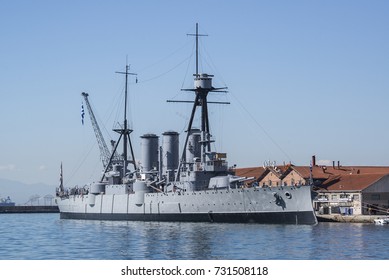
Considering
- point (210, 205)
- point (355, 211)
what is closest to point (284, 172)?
point (355, 211)

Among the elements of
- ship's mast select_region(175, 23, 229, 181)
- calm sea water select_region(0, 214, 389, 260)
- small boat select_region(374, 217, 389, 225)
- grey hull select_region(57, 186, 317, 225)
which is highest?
ship's mast select_region(175, 23, 229, 181)

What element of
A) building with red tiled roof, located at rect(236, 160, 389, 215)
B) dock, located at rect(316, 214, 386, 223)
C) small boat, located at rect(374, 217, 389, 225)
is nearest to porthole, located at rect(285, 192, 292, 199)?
building with red tiled roof, located at rect(236, 160, 389, 215)

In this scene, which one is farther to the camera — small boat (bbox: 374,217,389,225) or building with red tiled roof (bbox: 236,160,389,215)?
building with red tiled roof (bbox: 236,160,389,215)

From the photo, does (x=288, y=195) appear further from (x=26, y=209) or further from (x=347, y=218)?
(x=26, y=209)

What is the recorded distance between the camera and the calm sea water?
126ft

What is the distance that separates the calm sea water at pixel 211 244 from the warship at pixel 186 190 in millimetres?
2672

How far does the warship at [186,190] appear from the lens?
61.5 meters

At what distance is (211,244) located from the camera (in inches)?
1745

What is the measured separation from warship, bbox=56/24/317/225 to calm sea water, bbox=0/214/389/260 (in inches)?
105

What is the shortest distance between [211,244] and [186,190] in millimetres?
26290

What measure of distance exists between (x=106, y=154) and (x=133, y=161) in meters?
8.35

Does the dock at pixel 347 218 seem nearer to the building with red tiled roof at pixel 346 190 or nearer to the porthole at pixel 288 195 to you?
the building with red tiled roof at pixel 346 190

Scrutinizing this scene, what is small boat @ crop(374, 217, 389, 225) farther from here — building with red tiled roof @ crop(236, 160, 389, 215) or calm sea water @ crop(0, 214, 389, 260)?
building with red tiled roof @ crop(236, 160, 389, 215)

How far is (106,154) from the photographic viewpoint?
97125mm
